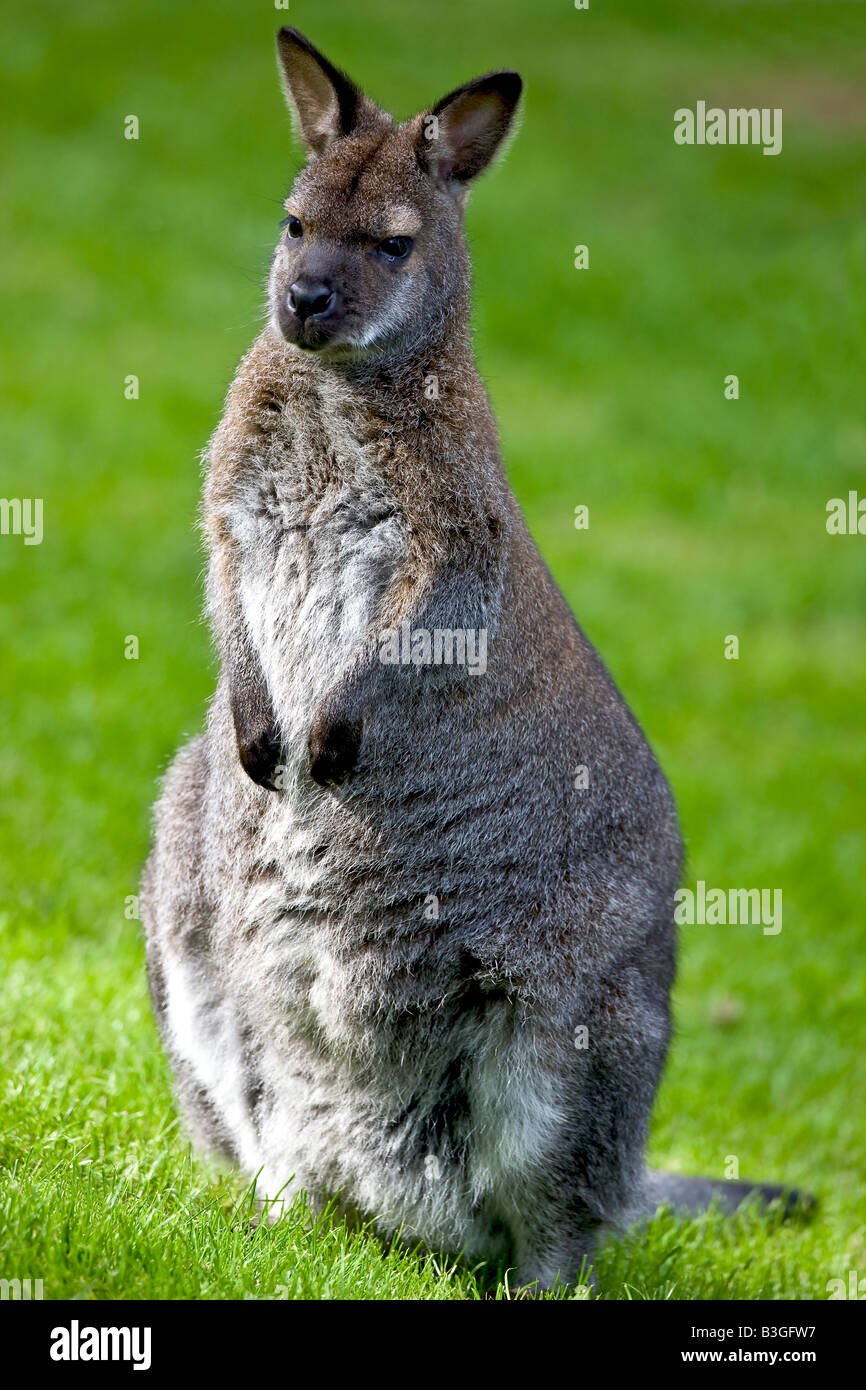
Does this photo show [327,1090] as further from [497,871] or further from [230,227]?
[230,227]

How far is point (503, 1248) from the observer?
177 inches

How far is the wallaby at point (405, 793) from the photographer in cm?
423

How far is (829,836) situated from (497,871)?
222 inches

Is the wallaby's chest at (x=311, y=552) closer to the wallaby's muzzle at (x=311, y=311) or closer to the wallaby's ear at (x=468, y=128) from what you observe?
the wallaby's muzzle at (x=311, y=311)

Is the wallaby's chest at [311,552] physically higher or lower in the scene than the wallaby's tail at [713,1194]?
higher

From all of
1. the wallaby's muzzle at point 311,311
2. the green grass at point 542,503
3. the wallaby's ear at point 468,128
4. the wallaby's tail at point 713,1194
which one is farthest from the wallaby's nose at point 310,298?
the wallaby's tail at point 713,1194

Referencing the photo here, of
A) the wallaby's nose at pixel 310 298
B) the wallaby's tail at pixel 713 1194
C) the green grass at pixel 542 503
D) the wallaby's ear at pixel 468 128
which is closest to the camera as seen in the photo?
the wallaby's nose at pixel 310 298

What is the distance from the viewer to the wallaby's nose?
4.12 metres

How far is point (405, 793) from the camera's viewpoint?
427cm

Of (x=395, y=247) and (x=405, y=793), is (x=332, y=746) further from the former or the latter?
(x=395, y=247)

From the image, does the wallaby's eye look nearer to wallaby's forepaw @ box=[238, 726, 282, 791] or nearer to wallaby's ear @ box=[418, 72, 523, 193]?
wallaby's ear @ box=[418, 72, 523, 193]

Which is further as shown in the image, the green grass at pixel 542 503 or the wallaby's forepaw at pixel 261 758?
the green grass at pixel 542 503

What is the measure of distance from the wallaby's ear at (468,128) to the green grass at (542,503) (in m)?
0.73
